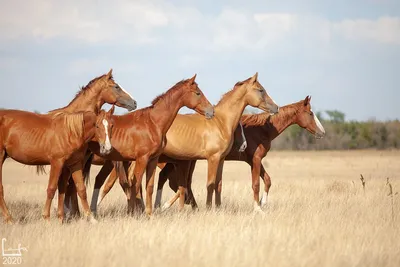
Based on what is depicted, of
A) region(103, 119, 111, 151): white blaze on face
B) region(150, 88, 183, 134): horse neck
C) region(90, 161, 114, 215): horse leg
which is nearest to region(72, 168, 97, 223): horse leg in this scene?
region(103, 119, 111, 151): white blaze on face

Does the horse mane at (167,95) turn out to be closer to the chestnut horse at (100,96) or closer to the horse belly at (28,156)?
the chestnut horse at (100,96)

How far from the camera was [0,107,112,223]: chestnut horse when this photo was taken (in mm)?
9188

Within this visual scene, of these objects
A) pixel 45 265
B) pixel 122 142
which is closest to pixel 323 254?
pixel 45 265

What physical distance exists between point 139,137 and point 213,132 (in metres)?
1.69

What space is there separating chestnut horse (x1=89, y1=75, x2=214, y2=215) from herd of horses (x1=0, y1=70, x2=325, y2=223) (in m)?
0.02

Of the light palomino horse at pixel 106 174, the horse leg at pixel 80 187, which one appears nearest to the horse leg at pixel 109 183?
the light palomino horse at pixel 106 174

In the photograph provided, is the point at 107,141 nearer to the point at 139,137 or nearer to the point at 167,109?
the point at 139,137

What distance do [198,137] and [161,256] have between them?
4.76 m

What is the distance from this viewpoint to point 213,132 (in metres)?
11.3

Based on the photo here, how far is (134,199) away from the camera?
10.7 metres

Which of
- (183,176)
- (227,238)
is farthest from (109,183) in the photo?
(227,238)

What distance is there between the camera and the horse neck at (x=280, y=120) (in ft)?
42.0

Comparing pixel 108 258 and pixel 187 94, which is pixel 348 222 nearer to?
pixel 187 94

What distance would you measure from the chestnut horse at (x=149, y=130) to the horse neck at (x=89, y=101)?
43 cm
